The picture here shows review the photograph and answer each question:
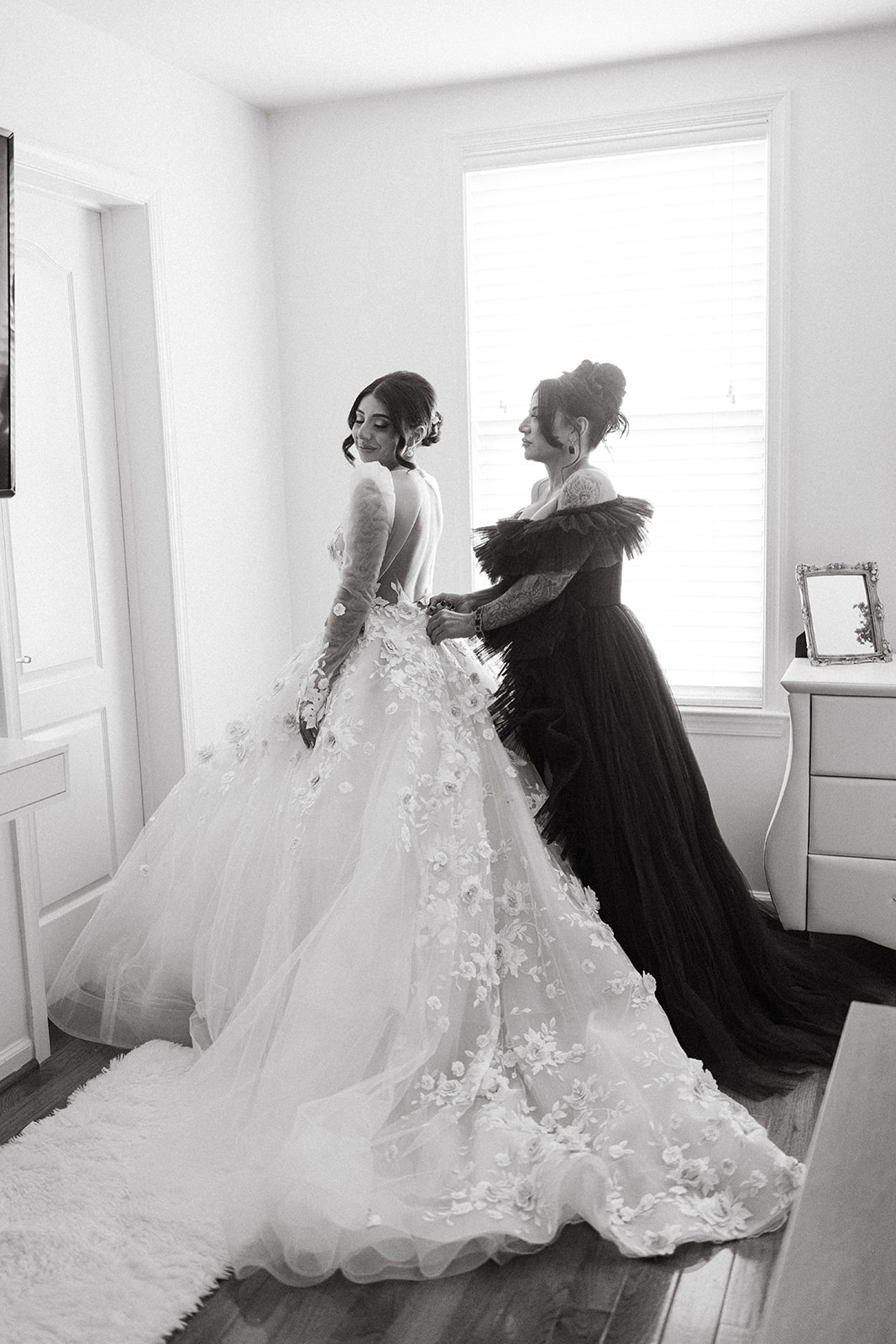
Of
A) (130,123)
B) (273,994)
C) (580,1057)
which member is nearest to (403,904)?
(273,994)

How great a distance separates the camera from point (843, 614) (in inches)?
133

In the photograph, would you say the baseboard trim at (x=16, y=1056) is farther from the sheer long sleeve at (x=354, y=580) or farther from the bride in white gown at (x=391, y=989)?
the sheer long sleeve at (x=354, y=580)

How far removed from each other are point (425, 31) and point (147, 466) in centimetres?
143

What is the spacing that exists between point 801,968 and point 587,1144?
1.06m

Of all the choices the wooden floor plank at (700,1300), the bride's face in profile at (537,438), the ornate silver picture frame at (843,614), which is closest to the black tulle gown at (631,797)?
the bride's face in profile at (537,438)

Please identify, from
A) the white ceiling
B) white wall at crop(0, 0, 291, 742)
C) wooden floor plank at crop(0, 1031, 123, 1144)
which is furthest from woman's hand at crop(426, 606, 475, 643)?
the white ceiling

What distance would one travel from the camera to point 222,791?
113 inches

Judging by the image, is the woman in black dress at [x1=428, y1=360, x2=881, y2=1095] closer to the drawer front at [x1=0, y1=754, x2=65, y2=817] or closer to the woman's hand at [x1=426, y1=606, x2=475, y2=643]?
the woman's hand at [x1=426, y1=606, x2=475, y2=643]

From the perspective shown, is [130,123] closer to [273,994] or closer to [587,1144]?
[273,994]

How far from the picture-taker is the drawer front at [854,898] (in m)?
3.07

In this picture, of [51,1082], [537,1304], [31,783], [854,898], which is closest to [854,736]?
[854,898]

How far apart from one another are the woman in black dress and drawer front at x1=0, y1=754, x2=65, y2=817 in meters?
0.93

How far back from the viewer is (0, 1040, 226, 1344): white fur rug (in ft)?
6.09

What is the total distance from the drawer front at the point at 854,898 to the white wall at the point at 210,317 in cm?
189
